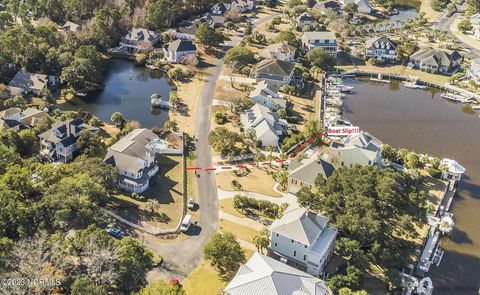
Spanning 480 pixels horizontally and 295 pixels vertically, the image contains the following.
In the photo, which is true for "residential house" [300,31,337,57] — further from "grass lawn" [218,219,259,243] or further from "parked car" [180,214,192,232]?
"parked car" [180,214,192,232]

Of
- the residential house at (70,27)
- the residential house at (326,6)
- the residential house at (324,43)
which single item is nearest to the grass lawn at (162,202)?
the residential house at (324,43)

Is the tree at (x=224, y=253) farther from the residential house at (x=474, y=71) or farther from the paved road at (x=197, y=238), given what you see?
the residential house at (x=474, y=71)

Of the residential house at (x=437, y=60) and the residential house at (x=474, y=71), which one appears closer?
the residential house at (x=474, y=71)

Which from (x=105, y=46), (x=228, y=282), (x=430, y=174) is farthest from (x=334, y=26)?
(x=228, y=282)

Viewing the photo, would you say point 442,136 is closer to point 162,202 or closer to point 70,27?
point 162,202

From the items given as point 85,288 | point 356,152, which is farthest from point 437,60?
point 85,288

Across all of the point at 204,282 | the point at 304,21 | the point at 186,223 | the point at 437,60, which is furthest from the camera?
the point at 304,21
